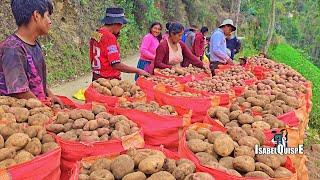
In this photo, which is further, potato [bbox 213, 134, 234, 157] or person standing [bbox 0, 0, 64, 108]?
person standing [bbox 0, 0, 64, 108]

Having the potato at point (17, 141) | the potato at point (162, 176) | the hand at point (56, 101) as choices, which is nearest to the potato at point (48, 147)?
the potato at point (17, 141)

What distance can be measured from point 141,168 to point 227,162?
0.64m

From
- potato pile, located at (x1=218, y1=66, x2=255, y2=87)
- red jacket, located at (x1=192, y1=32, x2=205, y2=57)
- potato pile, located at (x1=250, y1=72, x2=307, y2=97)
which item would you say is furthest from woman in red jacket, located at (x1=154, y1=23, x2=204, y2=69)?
red jacket, located at (x1=192, y1=32, x2=205, y2=57)

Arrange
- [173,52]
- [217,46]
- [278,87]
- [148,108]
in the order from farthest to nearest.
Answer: [217,46] → [173,52] → [278,87] → [148,108]

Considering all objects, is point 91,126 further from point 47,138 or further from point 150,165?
point 150,165

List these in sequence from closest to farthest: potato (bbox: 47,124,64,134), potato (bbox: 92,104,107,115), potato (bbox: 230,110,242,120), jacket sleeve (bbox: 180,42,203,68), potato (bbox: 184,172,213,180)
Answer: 1. potato (bbox: 184,172,213,180)
2. potato (bbox: 47,124,64,134)
3. potato (bbox: 92,104,107,115)
4. potato (bbox: 230,110,242,120)
5. jacket sleeve (bbox: 180,42,203,68)

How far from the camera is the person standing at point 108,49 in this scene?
15.3ft

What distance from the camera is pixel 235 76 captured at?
561 centimetres

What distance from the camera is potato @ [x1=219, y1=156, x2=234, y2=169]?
2633 mm

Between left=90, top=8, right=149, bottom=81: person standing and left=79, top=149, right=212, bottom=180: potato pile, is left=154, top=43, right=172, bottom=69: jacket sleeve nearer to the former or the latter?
left=90, top=8, right=149, bottom=81: person standing

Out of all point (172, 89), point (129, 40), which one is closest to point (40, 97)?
point (172, 89)

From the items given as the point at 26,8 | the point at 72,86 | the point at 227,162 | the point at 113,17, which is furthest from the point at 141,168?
the point at 72,86

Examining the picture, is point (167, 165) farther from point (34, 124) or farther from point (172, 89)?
point (172, 89)

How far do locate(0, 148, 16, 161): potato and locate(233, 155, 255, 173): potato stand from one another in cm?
146
